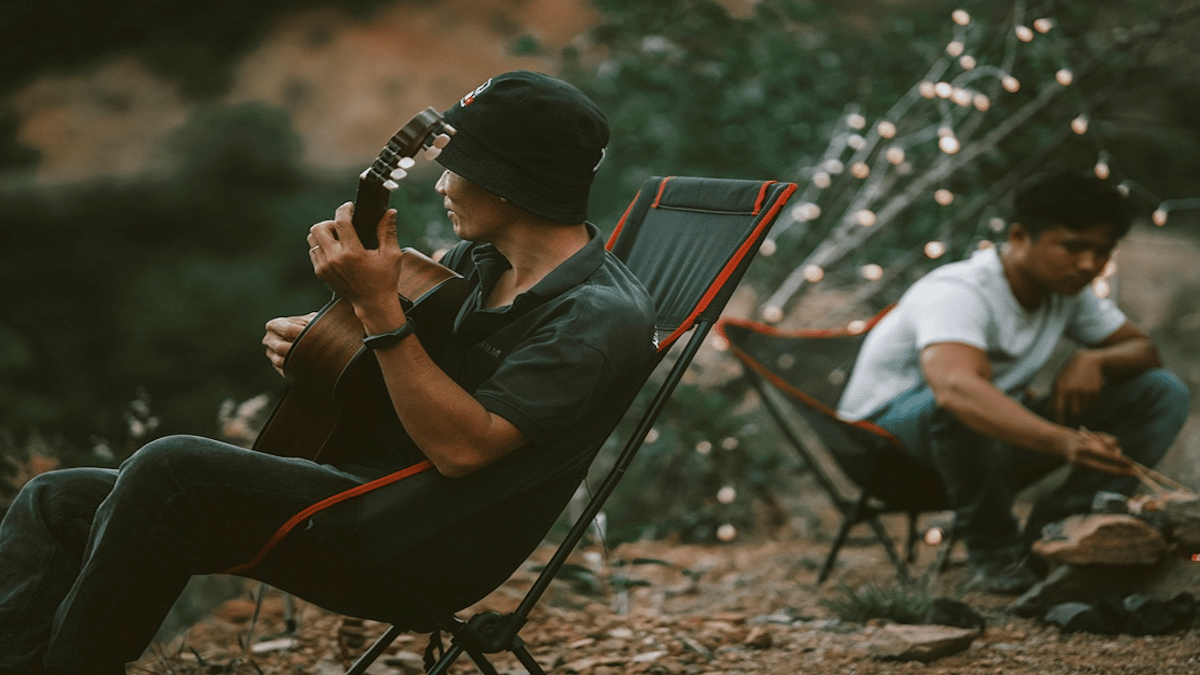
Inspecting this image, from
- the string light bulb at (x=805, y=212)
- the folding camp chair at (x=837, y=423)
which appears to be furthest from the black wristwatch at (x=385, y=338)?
the string light bulb at (x=805, y=212)

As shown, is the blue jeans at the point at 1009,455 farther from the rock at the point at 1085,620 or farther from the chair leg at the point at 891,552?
the rock at the point at 1085,620

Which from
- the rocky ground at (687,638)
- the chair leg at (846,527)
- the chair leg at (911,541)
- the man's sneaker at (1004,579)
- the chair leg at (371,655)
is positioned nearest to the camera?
the chair leg at (371,655)

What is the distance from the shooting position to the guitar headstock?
5.25ft

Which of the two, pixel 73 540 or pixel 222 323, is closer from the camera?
pixel 73 540

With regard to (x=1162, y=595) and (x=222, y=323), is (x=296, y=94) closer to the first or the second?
(x=222, y=323)

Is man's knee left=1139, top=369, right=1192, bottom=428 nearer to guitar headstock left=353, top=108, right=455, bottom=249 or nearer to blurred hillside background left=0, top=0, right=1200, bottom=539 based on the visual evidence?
blurred hillside background left=0, top=0, right=1200, bottom=539

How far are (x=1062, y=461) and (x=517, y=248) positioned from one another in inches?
73.3

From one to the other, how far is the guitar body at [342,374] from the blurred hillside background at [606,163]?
120 centimetres

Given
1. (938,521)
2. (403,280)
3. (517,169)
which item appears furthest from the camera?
(938,521)

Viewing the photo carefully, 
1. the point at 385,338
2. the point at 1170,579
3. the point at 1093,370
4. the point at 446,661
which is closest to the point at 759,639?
the point at 1170,579

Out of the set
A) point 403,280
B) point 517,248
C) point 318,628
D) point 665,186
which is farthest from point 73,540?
point 665,186

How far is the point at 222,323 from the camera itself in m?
6.03

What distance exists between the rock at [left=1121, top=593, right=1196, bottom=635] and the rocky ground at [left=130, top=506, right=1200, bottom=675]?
3cm

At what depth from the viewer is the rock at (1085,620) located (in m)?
2.53
